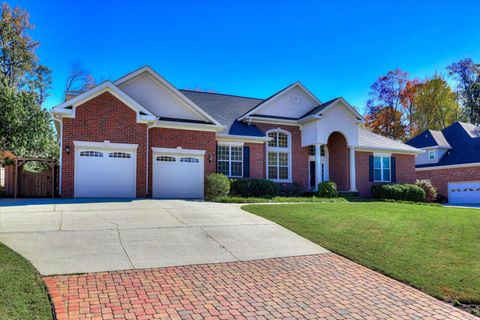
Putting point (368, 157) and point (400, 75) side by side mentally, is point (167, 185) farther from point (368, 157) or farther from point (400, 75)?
point (400, 75)

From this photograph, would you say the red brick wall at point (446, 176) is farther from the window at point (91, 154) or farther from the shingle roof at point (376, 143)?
the window at point (91, 154)

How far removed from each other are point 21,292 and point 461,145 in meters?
35.8

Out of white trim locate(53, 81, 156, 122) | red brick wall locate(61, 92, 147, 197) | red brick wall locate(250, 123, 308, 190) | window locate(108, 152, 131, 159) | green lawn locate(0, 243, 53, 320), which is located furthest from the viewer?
red brick wall locate(250, 123, 308, 190)

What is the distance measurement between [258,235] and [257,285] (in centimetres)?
368

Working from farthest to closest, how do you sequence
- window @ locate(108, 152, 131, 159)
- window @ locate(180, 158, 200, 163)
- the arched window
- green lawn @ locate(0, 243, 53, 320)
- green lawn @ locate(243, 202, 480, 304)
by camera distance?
the arched window
window @ locate(180, 158, 200, 163)
window @ locate(108, 152, 131, 159)
green lawn @ locate(243, 202, 480, 304)
green lawn @ locate(0, 243, 53, 320)

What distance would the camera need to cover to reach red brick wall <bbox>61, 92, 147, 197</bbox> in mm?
16641

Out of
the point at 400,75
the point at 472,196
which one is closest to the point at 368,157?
the point at 472,196

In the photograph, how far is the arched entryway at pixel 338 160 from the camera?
25.3 m

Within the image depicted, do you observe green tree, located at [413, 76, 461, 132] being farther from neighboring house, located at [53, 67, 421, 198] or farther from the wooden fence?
the wooden fence

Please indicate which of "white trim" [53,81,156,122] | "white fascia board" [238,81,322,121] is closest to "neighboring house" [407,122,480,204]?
"white fascia board" [238,81,322,121]

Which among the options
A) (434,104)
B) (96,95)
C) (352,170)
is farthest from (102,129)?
(434,104)

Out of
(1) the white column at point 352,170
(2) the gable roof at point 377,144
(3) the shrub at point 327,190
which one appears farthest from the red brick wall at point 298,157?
(2) the gable roof at point 377,144

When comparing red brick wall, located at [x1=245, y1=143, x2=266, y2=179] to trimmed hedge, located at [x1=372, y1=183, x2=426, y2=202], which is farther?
trimmed hedge, located at [x1=372, y1=183, x2=426, y2=202]

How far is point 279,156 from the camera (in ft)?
79.6
